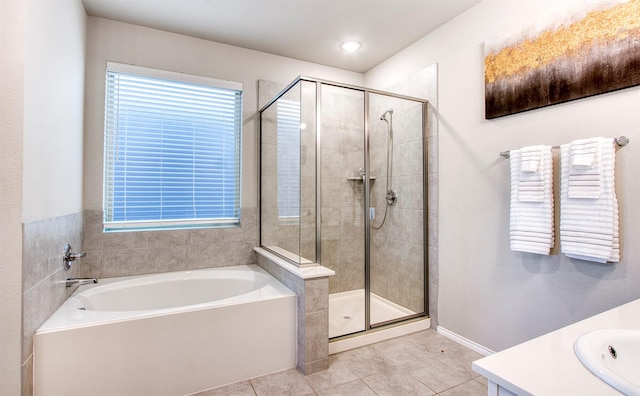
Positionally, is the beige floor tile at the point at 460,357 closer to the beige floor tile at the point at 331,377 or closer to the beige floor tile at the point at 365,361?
the beige floor tile at the point at 365,361

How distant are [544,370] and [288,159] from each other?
6.87 ft

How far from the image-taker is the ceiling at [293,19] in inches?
89.0

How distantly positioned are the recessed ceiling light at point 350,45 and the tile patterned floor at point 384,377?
2.61 metres

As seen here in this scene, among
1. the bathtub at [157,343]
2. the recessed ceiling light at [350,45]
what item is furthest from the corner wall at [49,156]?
the recessed ceiling light at [350,45]

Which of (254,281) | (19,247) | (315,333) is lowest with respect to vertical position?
(315,333)

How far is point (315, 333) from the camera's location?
2035 millimetres

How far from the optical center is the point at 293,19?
246 cm

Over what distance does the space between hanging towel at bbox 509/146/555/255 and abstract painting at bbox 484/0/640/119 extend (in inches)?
13.1

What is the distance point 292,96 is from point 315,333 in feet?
5.79

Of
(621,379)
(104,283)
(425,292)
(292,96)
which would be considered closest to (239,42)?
(292,96)

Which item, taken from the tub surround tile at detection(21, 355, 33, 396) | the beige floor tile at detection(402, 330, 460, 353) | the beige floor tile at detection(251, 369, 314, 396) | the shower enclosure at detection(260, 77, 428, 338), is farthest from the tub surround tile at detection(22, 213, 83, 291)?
the beige floor tile at detection(402, 330, 460, 353)

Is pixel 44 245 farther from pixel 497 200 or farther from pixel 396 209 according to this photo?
pixel 497 200

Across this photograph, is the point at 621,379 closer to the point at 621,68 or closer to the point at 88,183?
the point at 621,68

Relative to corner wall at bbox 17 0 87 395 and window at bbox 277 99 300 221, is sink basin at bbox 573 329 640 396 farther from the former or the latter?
corner wall at bbox 17 0 87 395
